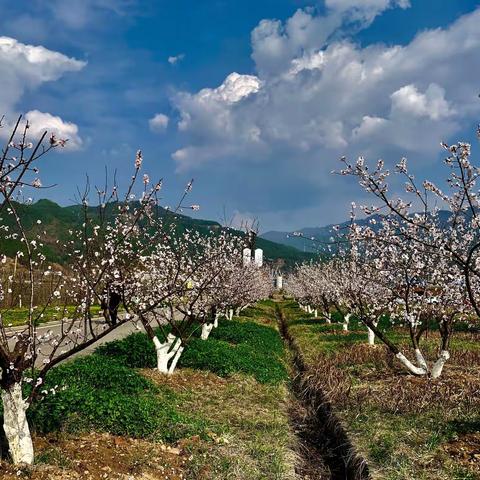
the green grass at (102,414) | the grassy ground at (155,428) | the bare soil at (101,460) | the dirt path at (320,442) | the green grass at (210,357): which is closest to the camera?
the bare soil at (101,460)

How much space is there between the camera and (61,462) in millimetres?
7332

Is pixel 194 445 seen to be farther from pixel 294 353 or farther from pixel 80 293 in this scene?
pixel 294 353

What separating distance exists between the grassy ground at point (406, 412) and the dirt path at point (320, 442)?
0.27 meters

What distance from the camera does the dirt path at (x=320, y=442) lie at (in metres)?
10.1

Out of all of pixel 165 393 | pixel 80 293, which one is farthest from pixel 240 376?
pixel 80 293

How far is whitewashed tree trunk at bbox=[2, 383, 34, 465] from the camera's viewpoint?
6.79m

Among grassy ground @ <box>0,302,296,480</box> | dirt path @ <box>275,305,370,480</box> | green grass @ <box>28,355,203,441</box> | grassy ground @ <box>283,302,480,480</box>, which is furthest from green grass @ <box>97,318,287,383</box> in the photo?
green grass @ <box>28,355,203,441</box>

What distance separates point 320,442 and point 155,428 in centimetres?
474

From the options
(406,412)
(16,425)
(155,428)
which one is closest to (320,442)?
(406,412)

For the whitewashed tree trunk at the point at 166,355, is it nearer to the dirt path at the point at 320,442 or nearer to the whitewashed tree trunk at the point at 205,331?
the dirt path at the point at 320,442

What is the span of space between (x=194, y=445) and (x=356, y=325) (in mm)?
27353

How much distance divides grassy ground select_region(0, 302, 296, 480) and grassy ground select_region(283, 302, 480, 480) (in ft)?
5.62

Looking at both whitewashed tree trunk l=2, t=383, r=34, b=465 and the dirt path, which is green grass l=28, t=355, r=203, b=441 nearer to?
whitewashed tree trunk l=2, t=383, r=34, b=465

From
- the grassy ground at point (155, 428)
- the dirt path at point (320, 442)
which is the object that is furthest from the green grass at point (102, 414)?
the dirt path at point (320, 442)
